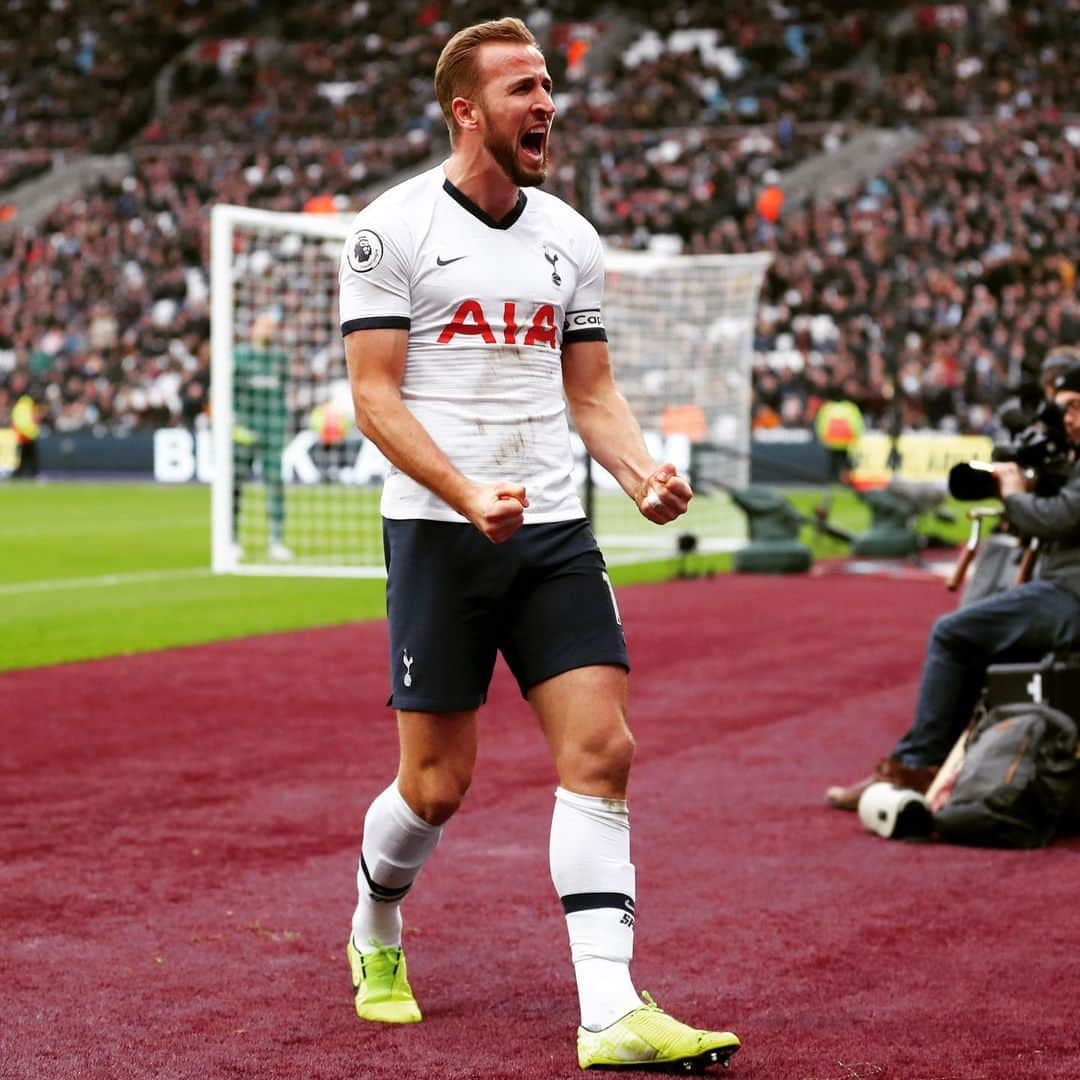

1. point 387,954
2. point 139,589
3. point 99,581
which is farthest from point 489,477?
point 99,581

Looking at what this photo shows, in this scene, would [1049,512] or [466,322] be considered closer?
[466,322]

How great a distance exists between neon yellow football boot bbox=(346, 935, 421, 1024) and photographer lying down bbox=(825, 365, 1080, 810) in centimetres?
287

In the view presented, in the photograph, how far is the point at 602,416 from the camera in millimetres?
4496

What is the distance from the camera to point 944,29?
3878 cm

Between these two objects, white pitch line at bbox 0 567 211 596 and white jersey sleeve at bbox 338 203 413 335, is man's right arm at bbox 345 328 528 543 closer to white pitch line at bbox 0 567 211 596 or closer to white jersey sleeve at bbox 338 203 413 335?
white jersey sleeve at bbox 338 203 413 335

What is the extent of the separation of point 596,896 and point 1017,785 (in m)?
2.67

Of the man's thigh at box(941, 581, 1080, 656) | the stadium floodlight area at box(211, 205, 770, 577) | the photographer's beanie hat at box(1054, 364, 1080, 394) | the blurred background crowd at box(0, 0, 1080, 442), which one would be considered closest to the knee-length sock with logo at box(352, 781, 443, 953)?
the man's thigh at box(941, 581, 1080, 656)

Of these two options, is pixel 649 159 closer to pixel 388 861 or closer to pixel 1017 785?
pixel 1017 785

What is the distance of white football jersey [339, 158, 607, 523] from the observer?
422 centimetres

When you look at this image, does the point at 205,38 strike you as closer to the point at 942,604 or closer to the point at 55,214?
the point at 55,214

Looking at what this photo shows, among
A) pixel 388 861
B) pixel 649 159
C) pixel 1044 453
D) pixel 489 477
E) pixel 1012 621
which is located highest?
pixel 649 159

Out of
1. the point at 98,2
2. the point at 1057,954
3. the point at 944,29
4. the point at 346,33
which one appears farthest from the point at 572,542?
the point at 98,2

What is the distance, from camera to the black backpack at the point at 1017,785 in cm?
637

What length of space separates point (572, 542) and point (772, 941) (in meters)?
1.49
